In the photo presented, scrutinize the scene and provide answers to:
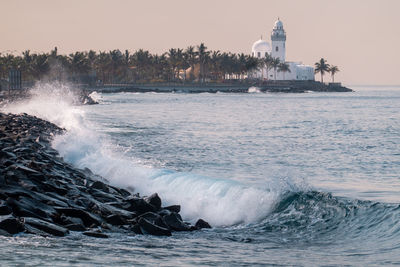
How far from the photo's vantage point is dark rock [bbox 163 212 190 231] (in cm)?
1159

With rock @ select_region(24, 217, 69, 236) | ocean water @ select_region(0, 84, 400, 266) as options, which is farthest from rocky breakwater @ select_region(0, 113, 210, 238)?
ocean water @ select_region(0, 84, 400, 266)

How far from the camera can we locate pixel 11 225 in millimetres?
9320

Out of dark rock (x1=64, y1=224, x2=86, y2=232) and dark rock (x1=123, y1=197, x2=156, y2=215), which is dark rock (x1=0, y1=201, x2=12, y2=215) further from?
dark rock (x1=123, y1=197, x2=156, y2=215)

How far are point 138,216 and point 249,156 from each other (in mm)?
15340

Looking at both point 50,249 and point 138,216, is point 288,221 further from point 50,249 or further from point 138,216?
point 50,249

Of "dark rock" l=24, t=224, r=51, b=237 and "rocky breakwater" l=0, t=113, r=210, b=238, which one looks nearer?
"dark rock" l=24, t=224, r=51, b=237

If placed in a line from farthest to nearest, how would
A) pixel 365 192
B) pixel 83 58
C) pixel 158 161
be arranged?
pixel 83 58
pixel 158 161
pixel 365 192

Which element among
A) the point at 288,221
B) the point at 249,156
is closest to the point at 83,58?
the point at 249,156

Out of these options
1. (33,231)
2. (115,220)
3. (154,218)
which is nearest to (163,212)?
(154,218)

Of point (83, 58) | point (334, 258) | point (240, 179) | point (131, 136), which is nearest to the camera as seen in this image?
point (334, 258)

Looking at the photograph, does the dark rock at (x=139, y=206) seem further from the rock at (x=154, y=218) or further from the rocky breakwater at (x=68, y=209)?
the rock at (x=154, y=218)

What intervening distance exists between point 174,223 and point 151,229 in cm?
81

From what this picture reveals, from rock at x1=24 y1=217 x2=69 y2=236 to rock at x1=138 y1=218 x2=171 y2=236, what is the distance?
1.46 metres

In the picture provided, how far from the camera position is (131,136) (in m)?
38.3
